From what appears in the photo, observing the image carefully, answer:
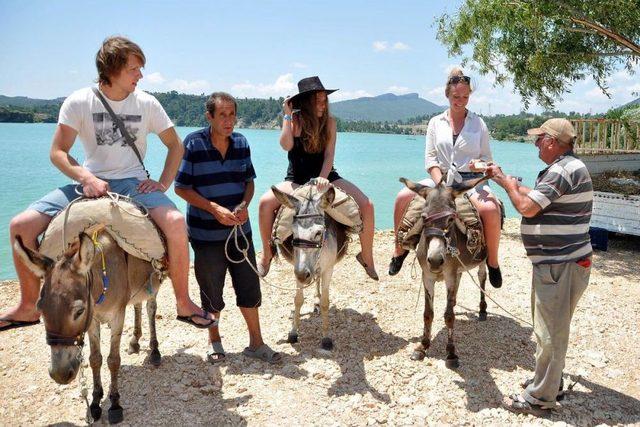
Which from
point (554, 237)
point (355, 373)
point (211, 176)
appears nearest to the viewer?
point (554, 237)

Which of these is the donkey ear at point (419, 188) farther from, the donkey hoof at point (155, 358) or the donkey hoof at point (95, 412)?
the donkey hoof at point (95, 412)

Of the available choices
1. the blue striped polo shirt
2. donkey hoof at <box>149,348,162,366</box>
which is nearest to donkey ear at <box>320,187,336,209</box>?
the blue striped polo shirt

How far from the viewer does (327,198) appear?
5.29m

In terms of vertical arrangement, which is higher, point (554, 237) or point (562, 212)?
point (562, 212)

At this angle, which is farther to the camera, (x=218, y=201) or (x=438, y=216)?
(x=218, y=201)

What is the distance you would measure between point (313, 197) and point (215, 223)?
3.70 feet

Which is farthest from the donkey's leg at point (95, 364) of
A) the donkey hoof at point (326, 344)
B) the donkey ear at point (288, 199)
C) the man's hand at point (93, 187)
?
the donkey hoof at point (326, 344)

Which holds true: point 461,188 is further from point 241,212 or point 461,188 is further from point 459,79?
point 241,212

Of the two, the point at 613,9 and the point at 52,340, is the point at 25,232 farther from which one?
the point at 613,9

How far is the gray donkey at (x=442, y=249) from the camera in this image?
486 cm

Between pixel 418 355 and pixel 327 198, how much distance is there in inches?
87.0

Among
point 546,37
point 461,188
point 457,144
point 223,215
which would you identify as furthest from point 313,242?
point 546,37

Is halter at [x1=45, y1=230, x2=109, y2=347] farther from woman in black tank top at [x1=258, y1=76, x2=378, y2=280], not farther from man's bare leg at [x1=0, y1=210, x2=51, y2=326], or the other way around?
woman in black tank top at [x1=258, y1=76, x2=378, y2=280]

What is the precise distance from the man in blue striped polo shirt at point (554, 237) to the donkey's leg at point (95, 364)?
3977 mm
